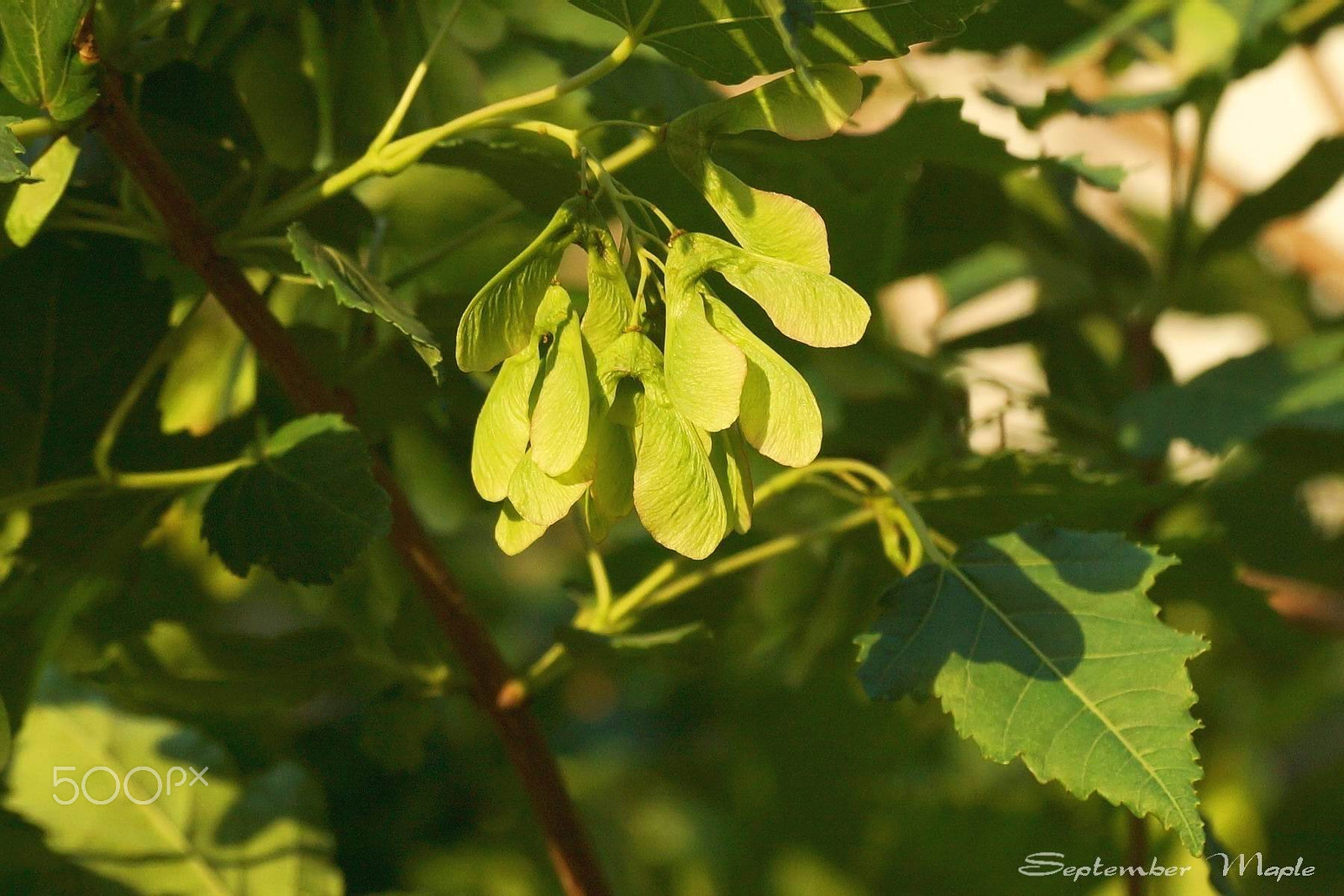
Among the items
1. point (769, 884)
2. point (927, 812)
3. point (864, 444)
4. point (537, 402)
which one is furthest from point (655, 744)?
point (537, 402)

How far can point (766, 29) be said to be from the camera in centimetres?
54

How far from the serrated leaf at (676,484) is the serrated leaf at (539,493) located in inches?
1.1

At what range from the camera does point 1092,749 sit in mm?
593

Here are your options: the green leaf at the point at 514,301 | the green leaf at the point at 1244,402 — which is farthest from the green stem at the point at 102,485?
the green leaf at the point at 1244,402

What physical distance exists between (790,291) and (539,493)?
0.13 metres

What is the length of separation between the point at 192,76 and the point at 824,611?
0.59 meters

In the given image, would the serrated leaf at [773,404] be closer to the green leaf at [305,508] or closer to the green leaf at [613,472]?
the green leaf at [613,472]

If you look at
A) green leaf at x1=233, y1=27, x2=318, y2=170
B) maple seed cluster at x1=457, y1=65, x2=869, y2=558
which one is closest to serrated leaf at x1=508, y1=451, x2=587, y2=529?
maple seed cluster at x1=457, y1=65, x2=869, y2=558

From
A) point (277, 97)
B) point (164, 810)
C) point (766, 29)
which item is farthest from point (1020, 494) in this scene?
point (164, 810)

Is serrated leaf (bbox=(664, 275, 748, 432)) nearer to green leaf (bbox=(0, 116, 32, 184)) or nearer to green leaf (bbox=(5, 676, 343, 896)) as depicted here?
green leaf (bbox=(0, 116, 32, 184))

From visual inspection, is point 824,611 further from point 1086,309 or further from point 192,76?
point 192,76

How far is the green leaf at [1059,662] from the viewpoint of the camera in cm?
58

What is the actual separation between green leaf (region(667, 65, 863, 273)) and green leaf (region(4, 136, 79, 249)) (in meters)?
0.30

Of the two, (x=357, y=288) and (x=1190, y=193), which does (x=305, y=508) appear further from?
(x=1190, y=193)
